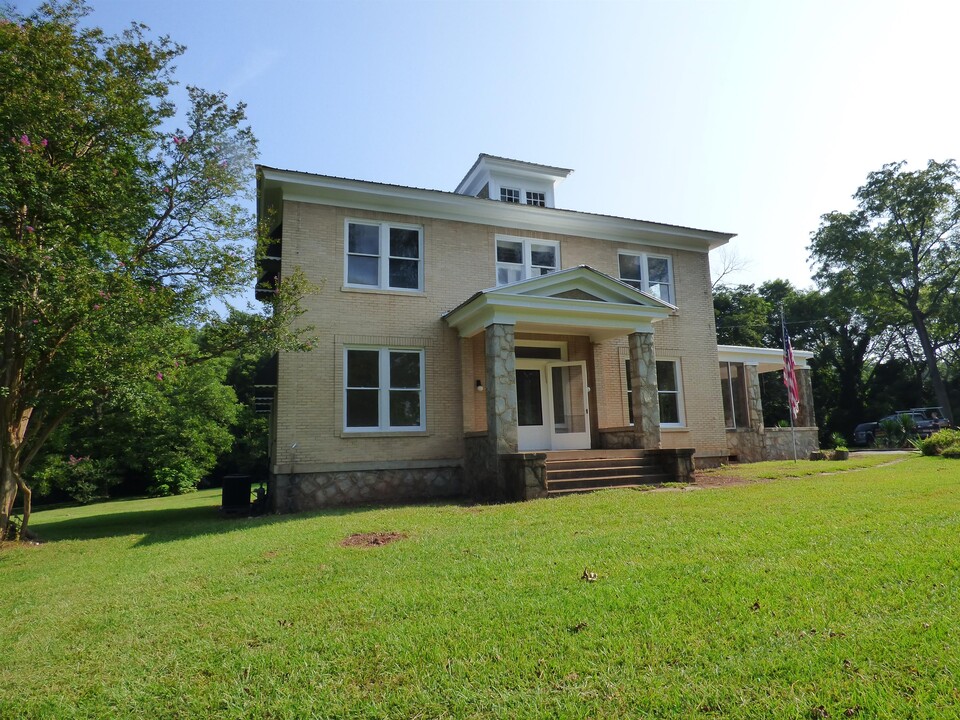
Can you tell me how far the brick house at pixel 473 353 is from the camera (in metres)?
12.1

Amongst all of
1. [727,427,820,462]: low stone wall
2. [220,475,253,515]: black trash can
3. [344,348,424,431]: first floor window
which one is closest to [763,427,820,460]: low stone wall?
[727,427,820,462]: low stone wall

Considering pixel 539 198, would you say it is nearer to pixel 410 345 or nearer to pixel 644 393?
pixel 410 345

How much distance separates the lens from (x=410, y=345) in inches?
529

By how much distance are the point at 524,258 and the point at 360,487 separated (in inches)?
276

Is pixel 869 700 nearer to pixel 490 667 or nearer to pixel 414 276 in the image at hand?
pixel 490 667

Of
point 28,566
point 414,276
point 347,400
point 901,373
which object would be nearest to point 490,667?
point 28,566

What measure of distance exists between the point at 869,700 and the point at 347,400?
11.1 meters

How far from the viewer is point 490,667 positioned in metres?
3.53

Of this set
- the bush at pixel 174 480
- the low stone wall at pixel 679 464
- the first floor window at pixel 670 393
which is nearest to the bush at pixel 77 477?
the bush at pixel 174 480

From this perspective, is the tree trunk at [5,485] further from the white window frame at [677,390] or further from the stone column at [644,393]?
the white window frame at [677,390]

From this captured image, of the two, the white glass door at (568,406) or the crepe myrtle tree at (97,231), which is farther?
the white glass door at (568,406)

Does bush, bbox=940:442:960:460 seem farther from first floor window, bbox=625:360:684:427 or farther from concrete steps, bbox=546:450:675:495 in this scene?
concrete steps, bbox=546:450:675:495

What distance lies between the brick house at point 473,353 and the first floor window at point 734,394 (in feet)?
16.3

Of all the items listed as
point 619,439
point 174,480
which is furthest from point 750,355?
point 174,480
